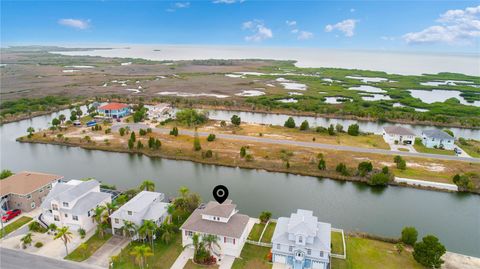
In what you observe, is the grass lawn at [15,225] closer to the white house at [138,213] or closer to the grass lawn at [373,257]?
the white house at [138,213]

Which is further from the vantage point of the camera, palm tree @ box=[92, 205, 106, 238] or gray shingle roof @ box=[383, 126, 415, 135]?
gray shingle roof @ box=[383, 126, 415, 135]

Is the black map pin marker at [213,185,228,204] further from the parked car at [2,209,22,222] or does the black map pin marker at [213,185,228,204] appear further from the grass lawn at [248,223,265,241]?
the parked car at [2,209,22,222]

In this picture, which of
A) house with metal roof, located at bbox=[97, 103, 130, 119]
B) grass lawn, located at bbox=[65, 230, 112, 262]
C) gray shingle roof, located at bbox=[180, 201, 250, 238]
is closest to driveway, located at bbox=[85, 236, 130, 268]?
grass lawn, located at bbox=[65, 230, 112, 262]

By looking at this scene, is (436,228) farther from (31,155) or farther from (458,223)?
(31,155)

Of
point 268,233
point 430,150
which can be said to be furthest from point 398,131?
point 268,233

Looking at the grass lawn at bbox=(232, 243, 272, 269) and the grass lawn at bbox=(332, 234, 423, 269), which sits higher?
the grass lawn at bbox=(332, 234, 423, 269)

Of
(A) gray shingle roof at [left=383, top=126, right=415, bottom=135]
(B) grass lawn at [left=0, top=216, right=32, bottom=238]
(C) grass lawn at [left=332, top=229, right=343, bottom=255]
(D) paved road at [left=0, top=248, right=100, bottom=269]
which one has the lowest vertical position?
(D) paved road at [left=0, top=248, right=100, bottom=269]

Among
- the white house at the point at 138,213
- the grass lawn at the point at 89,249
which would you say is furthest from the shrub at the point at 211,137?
the grass lawn at the point at 89,249
